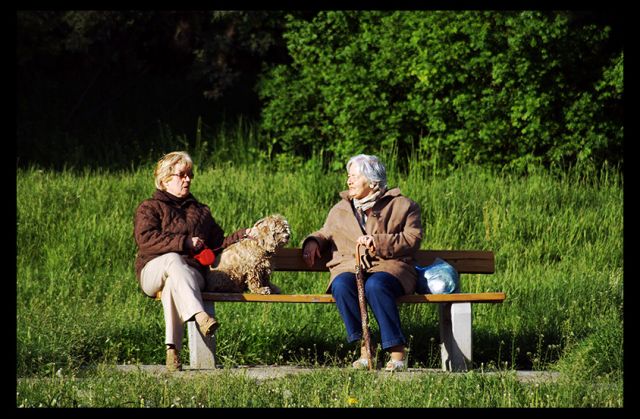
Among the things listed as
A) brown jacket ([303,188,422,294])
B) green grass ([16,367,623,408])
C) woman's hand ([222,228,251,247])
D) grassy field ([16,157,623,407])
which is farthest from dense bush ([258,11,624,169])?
green grass ([16,367,623,408])

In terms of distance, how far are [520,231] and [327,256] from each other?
4.10 metres

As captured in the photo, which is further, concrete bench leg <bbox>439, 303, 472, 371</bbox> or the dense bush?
the dense bush

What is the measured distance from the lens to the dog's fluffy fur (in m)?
7.55

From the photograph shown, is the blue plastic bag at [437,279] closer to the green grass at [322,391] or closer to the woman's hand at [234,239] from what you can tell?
the green grass at [322,391]

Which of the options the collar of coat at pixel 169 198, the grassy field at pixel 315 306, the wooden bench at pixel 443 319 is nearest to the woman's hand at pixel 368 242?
the wooden bench at pixel 443 319

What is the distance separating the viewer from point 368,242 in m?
7.34

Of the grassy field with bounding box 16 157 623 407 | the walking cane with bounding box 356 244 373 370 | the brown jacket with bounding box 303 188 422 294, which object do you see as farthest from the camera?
the brown jacket with bounding box 303 188 422 294

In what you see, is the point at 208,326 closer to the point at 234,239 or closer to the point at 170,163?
the point at 234,239

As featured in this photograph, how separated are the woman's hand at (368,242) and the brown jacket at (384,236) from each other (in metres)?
0.02

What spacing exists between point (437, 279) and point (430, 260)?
35cm

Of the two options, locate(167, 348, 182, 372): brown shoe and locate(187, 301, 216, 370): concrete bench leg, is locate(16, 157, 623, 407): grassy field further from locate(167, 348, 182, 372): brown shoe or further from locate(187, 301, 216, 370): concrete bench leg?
locate(167, 348, 182, 372): brown shoe

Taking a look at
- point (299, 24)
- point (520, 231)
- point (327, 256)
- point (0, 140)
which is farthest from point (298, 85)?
point (0, 140)

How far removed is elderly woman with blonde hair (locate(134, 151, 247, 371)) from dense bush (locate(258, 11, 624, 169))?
275 inches
